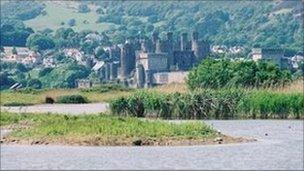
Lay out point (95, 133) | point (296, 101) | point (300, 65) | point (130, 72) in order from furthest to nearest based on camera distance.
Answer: point (300, 65) → point (130, 72) → point (296, 101) → point (95, 133)

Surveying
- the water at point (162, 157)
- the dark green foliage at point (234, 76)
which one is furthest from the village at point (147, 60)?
the water at point (162, 157)

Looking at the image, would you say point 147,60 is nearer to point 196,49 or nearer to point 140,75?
point 140,75

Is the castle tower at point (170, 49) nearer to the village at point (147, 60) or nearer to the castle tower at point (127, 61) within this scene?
the village at point (147, 60)

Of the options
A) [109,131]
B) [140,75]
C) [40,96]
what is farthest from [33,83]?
[109,131]

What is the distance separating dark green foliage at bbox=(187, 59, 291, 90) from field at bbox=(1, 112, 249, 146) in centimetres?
2484

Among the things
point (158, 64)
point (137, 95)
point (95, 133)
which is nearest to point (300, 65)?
point (158, 64)

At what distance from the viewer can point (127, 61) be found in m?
169

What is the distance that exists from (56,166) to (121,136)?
6361 millimetres

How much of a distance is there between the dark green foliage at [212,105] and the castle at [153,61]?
9279 cm

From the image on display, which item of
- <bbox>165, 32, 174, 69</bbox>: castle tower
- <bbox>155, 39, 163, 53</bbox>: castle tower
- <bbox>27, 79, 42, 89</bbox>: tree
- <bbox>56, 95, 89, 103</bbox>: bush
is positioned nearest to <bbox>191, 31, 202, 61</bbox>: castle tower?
<bbox>165, 32, 174, 69</bbox>: castle tower

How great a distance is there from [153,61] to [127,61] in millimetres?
4007

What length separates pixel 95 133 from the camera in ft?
121

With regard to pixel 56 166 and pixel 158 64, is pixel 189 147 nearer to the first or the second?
pixel 56 166

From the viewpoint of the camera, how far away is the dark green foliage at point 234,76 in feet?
212
